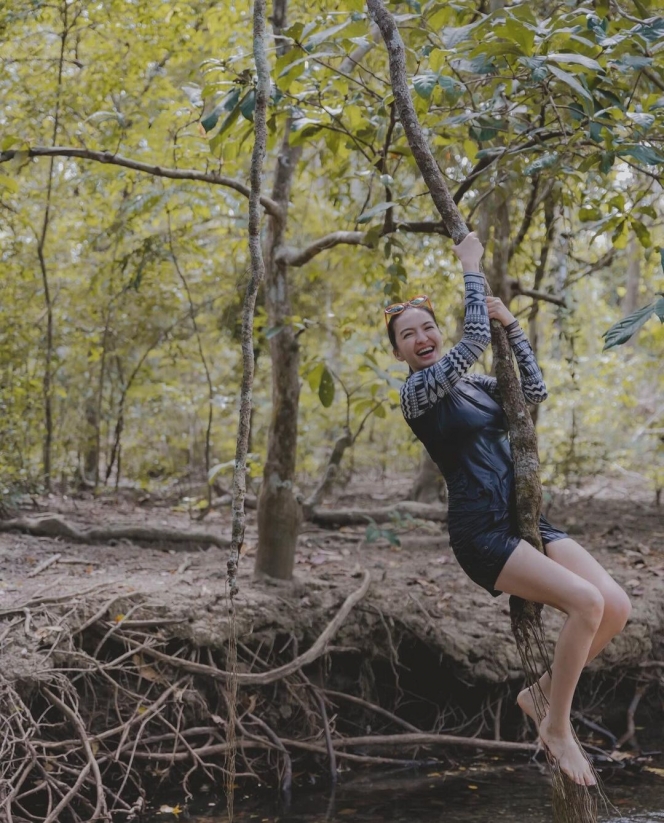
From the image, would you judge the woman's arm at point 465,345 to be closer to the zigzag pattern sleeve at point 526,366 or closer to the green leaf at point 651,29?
the zigzag pattern sleeve at point 526,366

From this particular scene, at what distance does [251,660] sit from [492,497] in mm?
2488

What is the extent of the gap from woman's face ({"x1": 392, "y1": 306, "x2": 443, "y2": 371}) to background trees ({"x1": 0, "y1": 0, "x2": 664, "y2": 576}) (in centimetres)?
74

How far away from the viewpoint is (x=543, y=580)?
9.80ft

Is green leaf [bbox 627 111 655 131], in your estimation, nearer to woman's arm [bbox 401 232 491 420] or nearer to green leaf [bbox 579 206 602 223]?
woman's arm [bbox 401 232 491 420]

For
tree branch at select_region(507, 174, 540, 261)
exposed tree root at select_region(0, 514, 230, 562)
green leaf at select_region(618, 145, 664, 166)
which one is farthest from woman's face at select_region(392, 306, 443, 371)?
exposed tree root at select_region(0, 514, 230, 562)

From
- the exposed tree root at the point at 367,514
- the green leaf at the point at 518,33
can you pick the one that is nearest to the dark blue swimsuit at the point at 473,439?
the green leaf at the point at 518,33

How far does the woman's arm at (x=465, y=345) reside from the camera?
2986 mm

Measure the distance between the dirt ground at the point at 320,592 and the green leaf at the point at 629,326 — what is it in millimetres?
3114

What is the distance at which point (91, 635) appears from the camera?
478 centimetres

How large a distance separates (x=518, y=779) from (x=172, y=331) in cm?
563

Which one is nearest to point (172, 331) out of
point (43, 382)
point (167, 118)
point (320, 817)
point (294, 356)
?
point (43, 382)

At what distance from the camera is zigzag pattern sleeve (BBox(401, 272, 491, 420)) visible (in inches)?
118

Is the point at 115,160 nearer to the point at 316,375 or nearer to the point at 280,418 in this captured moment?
the point at 316,375

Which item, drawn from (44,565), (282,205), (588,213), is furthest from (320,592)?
(588,213)
